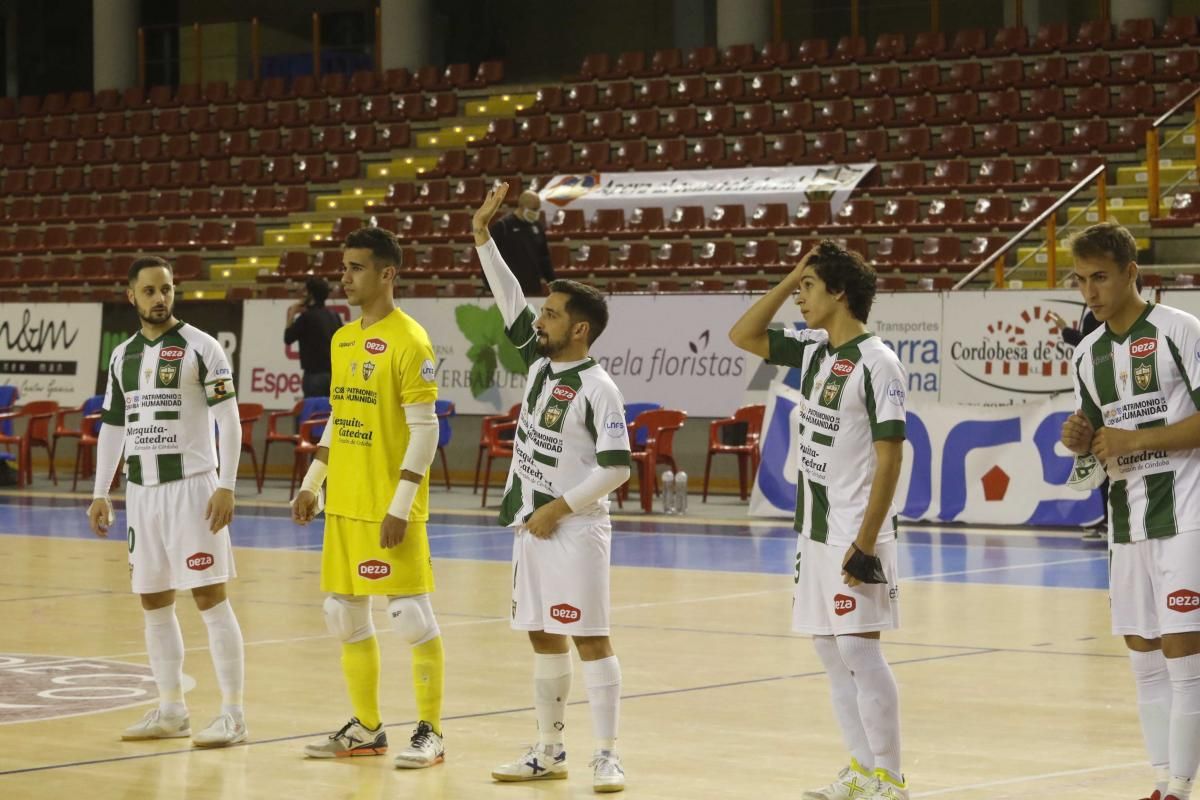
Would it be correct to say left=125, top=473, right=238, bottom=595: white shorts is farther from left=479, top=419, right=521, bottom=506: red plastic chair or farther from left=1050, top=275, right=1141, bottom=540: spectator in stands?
left=479, top=419, right=521, bottom=506: red plastic chair

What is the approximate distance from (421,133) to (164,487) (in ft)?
77.2

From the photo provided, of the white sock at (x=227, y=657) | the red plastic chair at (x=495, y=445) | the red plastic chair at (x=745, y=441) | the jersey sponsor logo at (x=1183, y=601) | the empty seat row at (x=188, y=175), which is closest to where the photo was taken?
the jersey sponsor logo at (x=1183, y=601)

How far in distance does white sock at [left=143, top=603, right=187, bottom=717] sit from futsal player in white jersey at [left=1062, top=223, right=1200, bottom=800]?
3.68m

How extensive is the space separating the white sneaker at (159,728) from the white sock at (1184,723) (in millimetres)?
3782

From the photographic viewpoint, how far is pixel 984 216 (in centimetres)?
2192

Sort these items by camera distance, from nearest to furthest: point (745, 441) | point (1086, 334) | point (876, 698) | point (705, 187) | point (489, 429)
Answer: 1. point (876, 698)
2. point (1086, 334)
3. point (745, 441)
4. point (489, 429)
5. point (705, 187)

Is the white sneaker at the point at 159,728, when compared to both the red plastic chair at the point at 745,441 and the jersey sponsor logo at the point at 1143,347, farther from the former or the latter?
the red plastic chair at the point at 745,441

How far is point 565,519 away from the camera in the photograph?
630 cm

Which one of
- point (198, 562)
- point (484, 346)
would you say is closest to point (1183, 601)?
point (198, 562)

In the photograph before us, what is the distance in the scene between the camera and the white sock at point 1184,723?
209 inches

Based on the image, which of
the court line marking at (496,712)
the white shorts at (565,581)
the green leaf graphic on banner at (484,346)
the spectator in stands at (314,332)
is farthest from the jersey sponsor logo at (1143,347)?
the green leaf graphic on banner at (484,346)

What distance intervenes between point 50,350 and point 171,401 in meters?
16.5

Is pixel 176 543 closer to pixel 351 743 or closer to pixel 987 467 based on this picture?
pixel 351 743

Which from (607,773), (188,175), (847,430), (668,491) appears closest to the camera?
(847,430)
